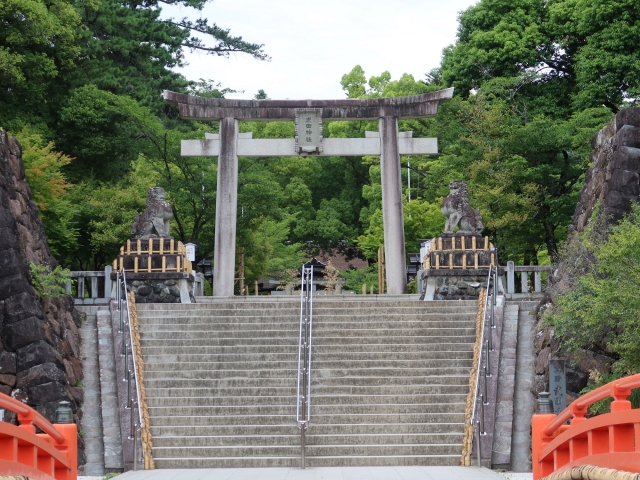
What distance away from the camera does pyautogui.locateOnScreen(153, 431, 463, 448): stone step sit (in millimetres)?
13266

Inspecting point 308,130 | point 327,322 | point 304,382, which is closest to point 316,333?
point 327,322

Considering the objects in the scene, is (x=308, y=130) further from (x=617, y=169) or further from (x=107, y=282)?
(x=617, y=169)

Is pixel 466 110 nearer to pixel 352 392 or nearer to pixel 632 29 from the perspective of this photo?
pixel 632 29

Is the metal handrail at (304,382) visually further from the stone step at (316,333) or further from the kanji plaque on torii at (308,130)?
the kanji plaque on torii at (308,130)

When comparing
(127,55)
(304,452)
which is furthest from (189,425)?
(127,55)

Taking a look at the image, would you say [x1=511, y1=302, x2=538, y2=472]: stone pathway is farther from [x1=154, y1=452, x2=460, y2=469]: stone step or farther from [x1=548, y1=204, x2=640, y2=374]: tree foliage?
[x1=154, y1=452, x2=460, y2=469]: stone step

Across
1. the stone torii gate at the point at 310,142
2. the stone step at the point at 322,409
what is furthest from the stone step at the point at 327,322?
the stone torii gate at the point at 310,142

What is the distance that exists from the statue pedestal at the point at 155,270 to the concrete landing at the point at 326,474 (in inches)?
265

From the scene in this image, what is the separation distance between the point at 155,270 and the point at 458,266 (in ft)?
19.5

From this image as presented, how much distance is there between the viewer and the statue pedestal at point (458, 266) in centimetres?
1914

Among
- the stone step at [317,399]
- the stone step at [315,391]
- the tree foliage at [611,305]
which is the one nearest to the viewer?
the tree foliage at [611,305]

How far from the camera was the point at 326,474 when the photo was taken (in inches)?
465

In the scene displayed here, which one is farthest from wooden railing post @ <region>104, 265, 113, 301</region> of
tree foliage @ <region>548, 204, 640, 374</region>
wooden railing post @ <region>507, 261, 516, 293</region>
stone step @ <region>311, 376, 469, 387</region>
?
tree foliage @ <region>548, 204, 640, 374</region>

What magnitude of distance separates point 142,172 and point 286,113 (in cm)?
774
